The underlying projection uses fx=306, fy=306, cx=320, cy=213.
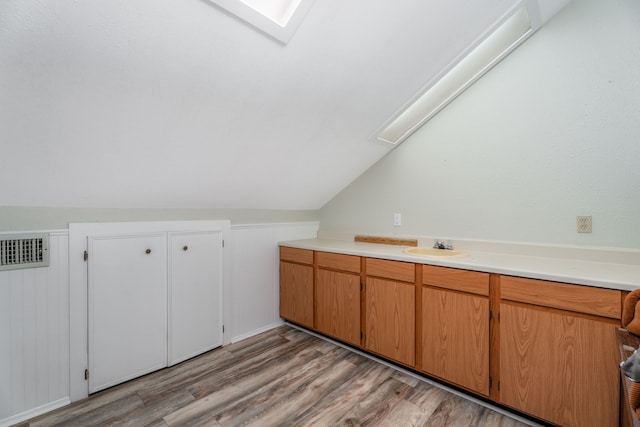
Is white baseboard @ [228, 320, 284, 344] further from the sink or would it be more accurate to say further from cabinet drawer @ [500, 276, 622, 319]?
cabinet drawer @ [500, 276, 622, 319]

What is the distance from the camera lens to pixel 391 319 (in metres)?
2.25

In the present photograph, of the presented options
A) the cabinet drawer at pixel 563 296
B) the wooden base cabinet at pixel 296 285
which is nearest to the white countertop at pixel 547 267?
the cabinet drawer at pixel 563 296

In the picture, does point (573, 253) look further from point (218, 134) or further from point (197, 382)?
point (197, 382)

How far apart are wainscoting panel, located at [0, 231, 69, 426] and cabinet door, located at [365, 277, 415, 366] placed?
6.55 ft

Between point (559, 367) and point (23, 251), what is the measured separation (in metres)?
2.93

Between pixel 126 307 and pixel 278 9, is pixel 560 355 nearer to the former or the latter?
pixel 278 9

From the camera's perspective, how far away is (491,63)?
221 centimetres

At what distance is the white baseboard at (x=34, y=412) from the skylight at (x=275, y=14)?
235cm

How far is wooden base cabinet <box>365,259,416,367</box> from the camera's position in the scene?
7.02 ft

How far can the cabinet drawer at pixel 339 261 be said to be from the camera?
2463mm

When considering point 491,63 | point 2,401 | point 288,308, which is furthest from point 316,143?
point 2,401

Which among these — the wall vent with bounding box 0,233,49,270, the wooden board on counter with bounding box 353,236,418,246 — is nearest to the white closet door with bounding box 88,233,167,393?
the wall vent with bounding box 0,233,49,270

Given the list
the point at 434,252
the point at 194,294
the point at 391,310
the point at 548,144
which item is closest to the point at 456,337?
the point at 391,310

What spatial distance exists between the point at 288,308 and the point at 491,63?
2672mm
